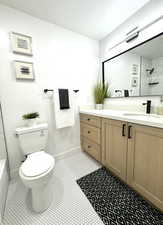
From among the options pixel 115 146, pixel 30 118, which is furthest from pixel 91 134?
pixel 30 118

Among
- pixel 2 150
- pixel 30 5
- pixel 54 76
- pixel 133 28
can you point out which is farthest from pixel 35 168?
pixel 133 28

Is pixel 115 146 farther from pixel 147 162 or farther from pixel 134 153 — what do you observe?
pixel 147 162

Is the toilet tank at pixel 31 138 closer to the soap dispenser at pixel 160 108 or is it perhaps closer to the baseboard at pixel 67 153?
the baseboard at pixel 67 153

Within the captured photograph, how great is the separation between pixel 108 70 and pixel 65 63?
0.86m

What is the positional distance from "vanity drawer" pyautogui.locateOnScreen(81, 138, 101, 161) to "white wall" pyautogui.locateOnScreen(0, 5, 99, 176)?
0.64 feet

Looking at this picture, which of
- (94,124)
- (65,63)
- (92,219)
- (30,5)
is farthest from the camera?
(65,63)

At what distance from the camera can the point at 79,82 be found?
→ 1.94 metres

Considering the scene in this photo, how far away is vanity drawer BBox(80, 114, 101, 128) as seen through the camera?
59.9 inches

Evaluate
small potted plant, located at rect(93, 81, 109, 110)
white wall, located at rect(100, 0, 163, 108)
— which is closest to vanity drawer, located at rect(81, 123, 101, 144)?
small potted plant, located at rect(93, 81, 109, 110)

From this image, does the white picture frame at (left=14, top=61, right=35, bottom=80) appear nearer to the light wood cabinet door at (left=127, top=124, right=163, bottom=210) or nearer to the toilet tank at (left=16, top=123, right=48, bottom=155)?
the toilet tank at (left=16, top=123, right=48, bottom=155)

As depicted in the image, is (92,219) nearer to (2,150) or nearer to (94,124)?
(94,124)

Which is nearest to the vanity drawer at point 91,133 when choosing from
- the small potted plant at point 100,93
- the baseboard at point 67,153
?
the baseboard at point 67,153

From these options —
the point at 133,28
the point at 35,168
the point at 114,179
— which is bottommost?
the point at 114,179

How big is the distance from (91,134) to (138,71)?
4.02 ft
